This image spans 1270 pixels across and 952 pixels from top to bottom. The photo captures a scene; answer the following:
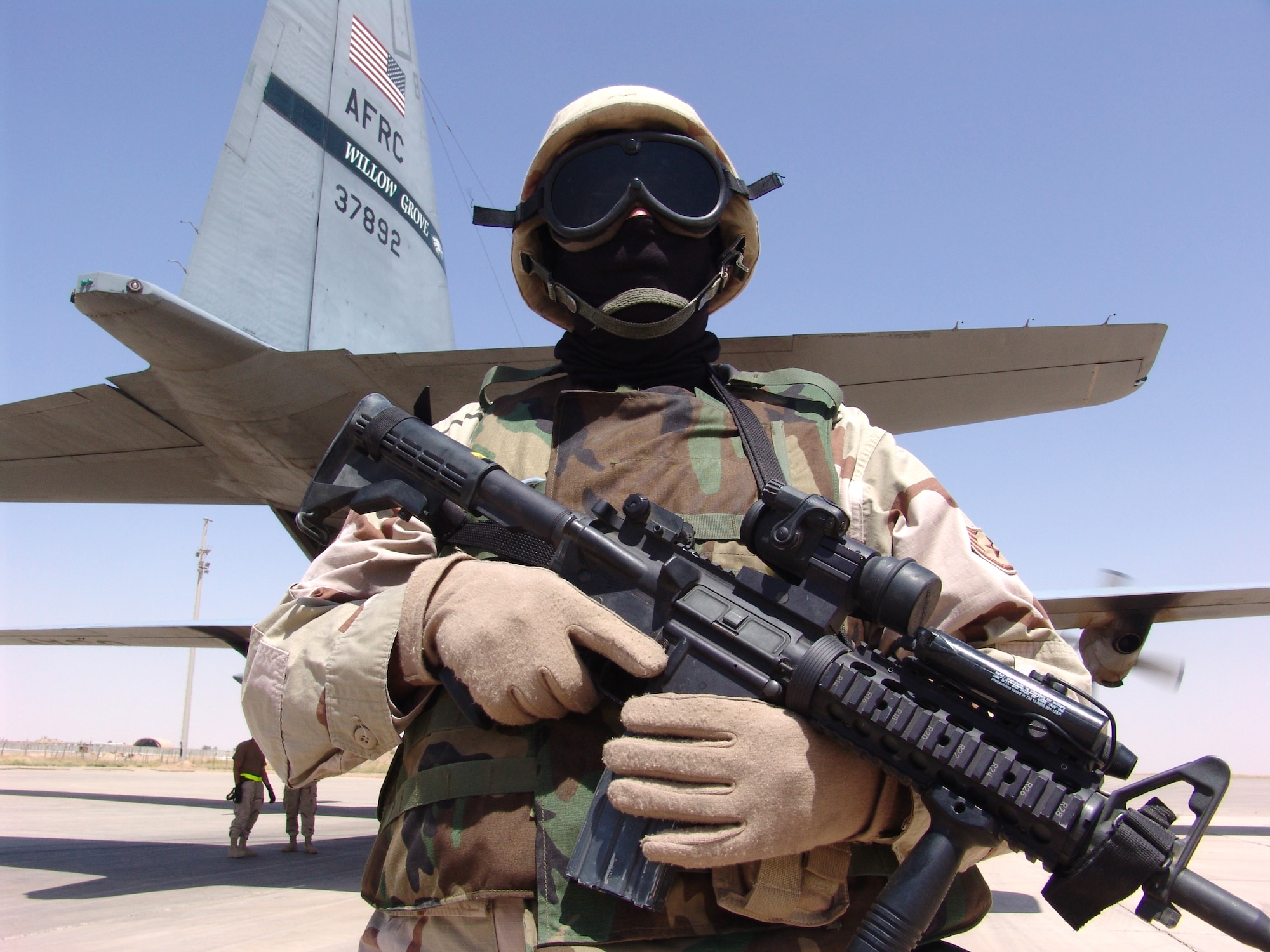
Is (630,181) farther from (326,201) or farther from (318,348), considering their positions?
(326,201)

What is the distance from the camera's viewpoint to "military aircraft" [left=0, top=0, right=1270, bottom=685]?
21.5 feet

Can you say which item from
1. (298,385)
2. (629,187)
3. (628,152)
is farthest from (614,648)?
(298,385)

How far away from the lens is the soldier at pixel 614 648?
140cm

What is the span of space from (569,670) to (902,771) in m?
0.56

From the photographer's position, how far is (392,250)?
30.7ft

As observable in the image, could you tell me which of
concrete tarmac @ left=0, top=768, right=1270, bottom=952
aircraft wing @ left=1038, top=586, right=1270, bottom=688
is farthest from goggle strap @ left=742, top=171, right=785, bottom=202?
aircraft wing @ left=1038, top=586, right=1270, bottom=688

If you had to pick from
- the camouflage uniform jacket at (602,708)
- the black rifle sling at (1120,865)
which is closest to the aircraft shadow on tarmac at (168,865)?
the camouflage uniform jacket at (602,708)

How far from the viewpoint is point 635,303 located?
2.04 metres

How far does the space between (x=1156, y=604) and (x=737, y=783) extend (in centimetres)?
956

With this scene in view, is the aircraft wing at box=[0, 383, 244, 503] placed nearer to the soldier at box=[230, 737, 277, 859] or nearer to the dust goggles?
the soldier at box=[230, 737, 277, 859]

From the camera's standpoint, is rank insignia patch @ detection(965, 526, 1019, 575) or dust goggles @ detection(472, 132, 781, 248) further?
dust goggles @ detection(472, 132, 781, 248)

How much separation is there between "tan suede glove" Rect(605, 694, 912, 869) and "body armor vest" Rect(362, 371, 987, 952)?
0.15 metres

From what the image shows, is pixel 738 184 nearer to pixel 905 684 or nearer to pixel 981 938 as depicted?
pixel 905 684

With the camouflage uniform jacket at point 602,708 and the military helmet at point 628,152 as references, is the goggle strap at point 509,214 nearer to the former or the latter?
the military helmet at point 628,152
